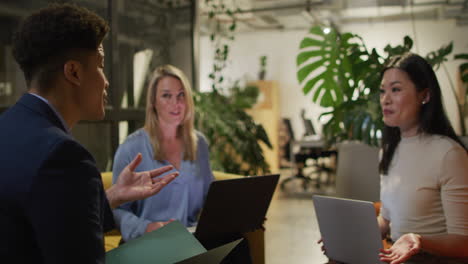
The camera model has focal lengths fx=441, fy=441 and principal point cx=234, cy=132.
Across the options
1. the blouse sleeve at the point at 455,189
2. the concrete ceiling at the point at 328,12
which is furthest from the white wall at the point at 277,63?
the blouse sleeve at the point at 455,189

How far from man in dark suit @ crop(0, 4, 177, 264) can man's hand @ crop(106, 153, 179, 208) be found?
0.46m

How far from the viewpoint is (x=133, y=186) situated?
60.6 inches

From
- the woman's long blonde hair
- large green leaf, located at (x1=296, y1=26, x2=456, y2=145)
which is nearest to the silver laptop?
the woman's long blonde hair

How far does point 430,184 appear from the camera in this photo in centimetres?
171

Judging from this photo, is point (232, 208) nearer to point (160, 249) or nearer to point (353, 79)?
point (160, 249)

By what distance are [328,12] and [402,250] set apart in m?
8.96

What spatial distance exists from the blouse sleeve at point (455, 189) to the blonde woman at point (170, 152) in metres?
1.32

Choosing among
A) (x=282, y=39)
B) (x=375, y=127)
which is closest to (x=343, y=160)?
(x=375, y=127)

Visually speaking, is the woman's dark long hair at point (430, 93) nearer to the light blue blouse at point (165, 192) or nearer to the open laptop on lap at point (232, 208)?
the open laptop on lap at point (232, 208)

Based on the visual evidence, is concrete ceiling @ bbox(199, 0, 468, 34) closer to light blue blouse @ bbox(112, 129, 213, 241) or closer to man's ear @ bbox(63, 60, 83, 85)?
light blue blouse @ bbox(112, 129, 213, 241)

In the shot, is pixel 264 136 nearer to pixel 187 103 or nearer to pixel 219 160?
pixel 219 160

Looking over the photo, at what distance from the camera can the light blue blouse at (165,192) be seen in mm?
2373

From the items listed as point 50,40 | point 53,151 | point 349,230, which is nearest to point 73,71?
point 50,40

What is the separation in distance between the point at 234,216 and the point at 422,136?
87 cm
